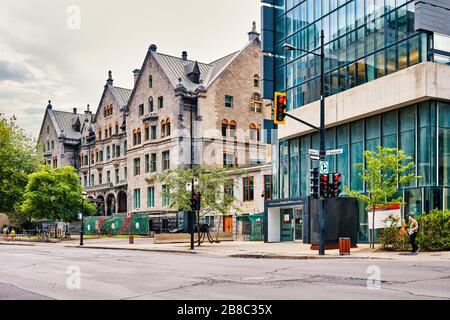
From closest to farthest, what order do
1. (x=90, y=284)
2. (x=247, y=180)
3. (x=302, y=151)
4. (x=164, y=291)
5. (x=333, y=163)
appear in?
(x=164, y=291)
(x=90, y=284)
(x=333, y=163)
(x=302, y=151)
(x=247, y=180)

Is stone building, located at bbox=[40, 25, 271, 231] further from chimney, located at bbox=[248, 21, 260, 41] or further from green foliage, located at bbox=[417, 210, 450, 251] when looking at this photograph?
green foliage, located at bbox=[417, 210, 450, 251]

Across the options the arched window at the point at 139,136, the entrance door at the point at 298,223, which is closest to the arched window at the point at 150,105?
the arched window at the point at 139,136

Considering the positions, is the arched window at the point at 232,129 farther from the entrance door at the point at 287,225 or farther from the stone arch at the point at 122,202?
the entrance door at the point at 287,225

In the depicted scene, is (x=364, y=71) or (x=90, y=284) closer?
(x=90, y=284)

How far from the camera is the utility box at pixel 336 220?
31.6 metres

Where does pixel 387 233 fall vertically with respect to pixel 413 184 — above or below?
below

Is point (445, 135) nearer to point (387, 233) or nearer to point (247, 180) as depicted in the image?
point (387, 233)

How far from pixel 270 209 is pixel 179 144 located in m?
20.7

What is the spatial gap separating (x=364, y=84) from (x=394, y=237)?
41.4 ft

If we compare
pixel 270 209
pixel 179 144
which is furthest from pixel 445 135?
pixel 179 144

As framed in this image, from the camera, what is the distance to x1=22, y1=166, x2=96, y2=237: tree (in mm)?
59406

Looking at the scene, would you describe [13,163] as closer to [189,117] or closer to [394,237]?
[189,117]

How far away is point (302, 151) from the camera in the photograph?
147 feet

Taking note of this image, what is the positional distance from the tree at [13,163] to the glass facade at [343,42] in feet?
142
